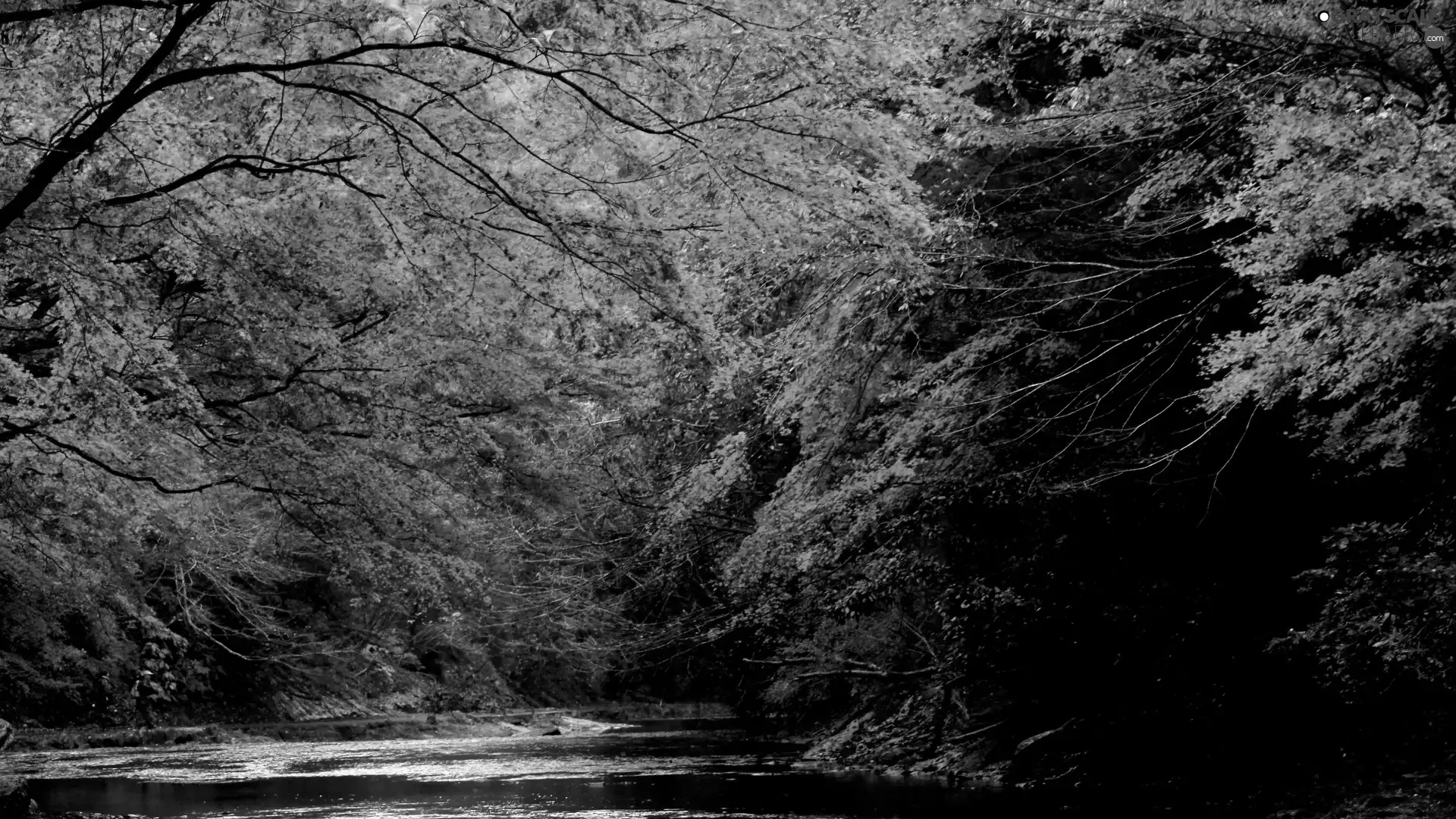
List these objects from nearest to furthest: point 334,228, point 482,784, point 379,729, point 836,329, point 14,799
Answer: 1. point 334,228
2. point 14,799
3. point 836,329
4. point 482,784
5. point 379,729

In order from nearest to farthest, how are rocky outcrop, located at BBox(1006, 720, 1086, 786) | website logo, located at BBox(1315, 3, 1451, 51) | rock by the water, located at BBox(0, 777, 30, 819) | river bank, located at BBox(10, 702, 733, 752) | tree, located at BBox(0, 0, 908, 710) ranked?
tree, located at BBox(0, 0, 908, 710) < website logo, located at BBox(1315, 3, 1451, 51) < rock by the water, located at BBox(0, 777, 30, 819) < rocky outcrop, located at BBox(1006, 720, 1086, 786) < river bank, located at BBox(10, 702, 733, 752)

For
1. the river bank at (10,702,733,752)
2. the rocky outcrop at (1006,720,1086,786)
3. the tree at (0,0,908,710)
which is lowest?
the rocky outcrop at (1006,720,1086,786)

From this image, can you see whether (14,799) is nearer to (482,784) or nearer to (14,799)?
(14,799)

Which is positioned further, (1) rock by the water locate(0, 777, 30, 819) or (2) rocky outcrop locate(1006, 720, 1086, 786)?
(2) rocky outcrop locate(1006, 720, 1086, 786)

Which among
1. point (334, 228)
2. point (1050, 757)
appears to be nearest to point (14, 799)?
point (334, 228)

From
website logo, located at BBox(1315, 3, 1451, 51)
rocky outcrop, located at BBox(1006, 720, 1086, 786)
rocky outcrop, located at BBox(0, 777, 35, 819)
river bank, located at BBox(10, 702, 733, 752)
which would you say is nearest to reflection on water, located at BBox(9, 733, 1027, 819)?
rocky outcrop, located at BBox(1006, 720, 1086, 786)

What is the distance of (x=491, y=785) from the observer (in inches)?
656

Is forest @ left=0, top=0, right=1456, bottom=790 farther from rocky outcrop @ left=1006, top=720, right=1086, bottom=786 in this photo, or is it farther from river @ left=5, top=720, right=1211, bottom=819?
river @ left=5, top=720, right=1211, bottom=819

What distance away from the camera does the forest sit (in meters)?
7.89

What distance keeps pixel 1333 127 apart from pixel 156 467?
10.1 metres

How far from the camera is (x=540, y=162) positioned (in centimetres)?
870

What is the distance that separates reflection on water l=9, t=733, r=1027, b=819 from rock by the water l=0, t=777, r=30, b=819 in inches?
60.7

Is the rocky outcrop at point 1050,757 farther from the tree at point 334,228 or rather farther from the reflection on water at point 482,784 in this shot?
the tree at point 334,228

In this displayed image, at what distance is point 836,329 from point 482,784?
25.5 ft
